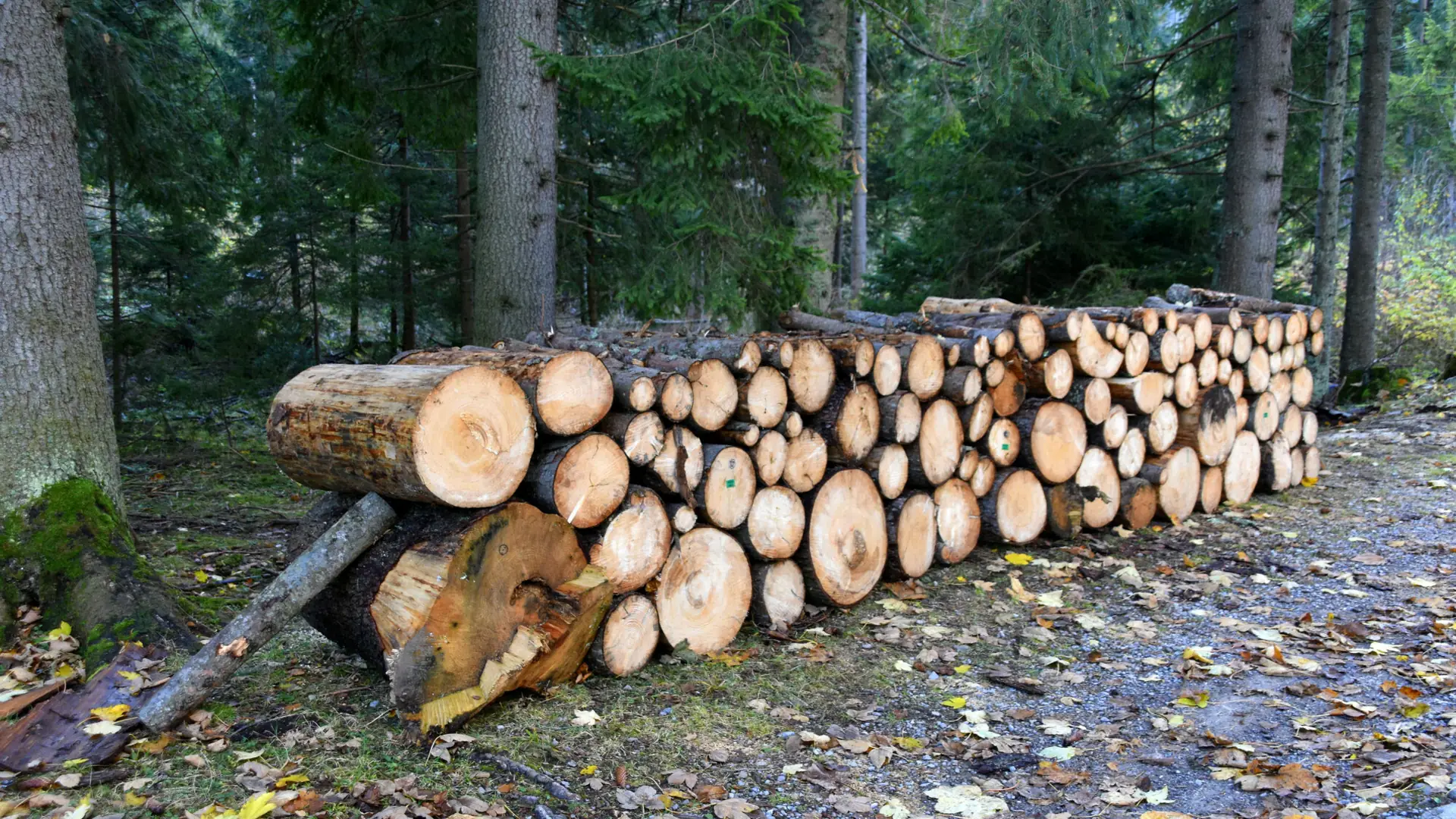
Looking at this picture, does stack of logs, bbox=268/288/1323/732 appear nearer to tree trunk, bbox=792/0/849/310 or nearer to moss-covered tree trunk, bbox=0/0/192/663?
moss-covered tree trunk, bbox=0/0/192/663

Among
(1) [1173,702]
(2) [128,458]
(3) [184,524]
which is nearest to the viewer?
(1) [1173,702]

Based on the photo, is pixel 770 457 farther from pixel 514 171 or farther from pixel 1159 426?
pixel 1159 426

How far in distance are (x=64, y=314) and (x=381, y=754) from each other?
2667 mm

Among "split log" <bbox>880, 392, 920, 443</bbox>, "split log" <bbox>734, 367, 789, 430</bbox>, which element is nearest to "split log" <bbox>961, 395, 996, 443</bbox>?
"split log" <bbox>880, 392, 920, 443</bbox>

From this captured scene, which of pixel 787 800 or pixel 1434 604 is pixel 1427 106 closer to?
pixel 1434 604

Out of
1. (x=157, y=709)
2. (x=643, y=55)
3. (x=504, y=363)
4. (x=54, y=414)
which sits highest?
(x=643, y=55)

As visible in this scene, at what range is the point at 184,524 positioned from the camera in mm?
6238

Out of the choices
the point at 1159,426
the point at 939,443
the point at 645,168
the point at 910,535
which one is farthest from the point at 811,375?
the point at 645,168

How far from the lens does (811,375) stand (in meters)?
4.71

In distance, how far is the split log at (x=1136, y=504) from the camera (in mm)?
6289

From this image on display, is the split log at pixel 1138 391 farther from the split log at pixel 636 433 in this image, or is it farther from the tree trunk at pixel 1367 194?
the tree trunk at pixel 1367 194

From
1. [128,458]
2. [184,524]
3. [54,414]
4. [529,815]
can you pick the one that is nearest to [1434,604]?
[529,815]

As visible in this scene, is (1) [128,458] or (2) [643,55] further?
(1) [128,458]

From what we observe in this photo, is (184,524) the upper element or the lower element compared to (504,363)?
lower
